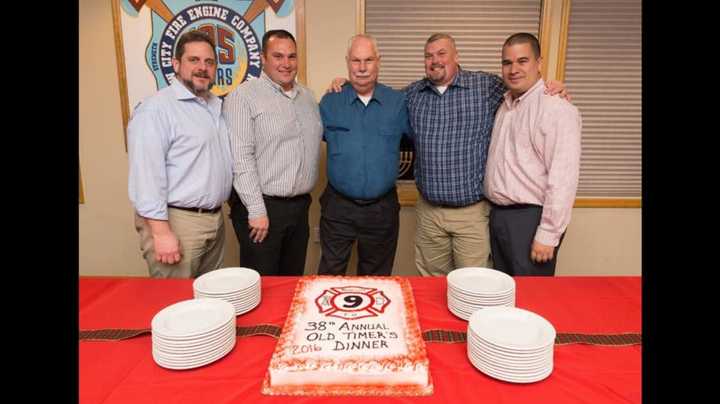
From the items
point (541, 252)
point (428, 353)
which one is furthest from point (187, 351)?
point (541, 252)

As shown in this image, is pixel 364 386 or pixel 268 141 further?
pixel 268 141

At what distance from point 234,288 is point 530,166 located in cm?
163

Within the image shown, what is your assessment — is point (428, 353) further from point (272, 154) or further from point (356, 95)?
point (356, 95)

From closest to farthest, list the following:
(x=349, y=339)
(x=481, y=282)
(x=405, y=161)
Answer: (x=349, y=339) → (x=481, y=282) → (x=405, y=161)

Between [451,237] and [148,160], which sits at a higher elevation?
[148,160]

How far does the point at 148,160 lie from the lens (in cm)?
213

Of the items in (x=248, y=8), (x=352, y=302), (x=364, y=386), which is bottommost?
(x=364, y=386)

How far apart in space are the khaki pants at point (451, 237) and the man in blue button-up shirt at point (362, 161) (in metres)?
0.19

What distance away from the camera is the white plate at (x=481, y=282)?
151 centimetres

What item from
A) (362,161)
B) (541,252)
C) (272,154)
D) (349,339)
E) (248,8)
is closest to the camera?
(349,339)

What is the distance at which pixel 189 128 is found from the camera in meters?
2.24

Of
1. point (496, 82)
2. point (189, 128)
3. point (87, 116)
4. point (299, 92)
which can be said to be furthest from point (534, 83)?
point (87, 116)

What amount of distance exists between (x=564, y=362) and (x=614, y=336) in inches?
9.6

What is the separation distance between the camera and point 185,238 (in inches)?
91.3
